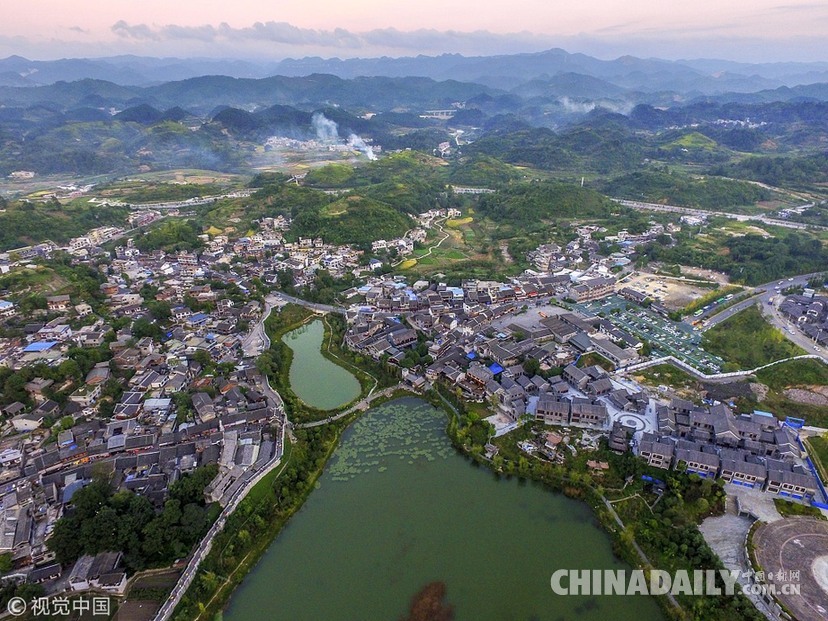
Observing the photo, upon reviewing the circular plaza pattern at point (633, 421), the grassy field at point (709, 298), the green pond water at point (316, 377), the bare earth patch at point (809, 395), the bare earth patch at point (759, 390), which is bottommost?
the green pond water at point (316, 377)

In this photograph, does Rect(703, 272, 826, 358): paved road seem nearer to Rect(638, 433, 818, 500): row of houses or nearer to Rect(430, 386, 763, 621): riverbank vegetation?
Rect(638, 433, 818, 500): row of houses

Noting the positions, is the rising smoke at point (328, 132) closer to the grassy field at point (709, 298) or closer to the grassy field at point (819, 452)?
the grassy field at point (709, 298)

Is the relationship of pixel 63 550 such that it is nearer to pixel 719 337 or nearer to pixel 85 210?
pixel 719 337

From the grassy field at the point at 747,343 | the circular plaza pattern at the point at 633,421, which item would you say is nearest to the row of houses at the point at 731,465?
the circular plaza pattern at the point at 633,421

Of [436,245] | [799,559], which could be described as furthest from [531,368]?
[436,245]

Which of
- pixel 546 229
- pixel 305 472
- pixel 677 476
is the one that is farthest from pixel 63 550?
pixel 546 229

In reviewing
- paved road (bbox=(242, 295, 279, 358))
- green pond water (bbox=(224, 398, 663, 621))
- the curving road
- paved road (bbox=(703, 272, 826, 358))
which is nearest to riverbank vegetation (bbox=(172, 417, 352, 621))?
green pond water (bbox=(224, 398, 663, 621))

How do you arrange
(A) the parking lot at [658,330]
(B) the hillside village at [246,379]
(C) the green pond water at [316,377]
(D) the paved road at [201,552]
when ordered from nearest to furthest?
1. (D) the paved road at [201,552]
2. (B) the hillside village at [246,379]
3. (C) the green pond water at [316,377]
4. (A) the parking lot at [658,330]
